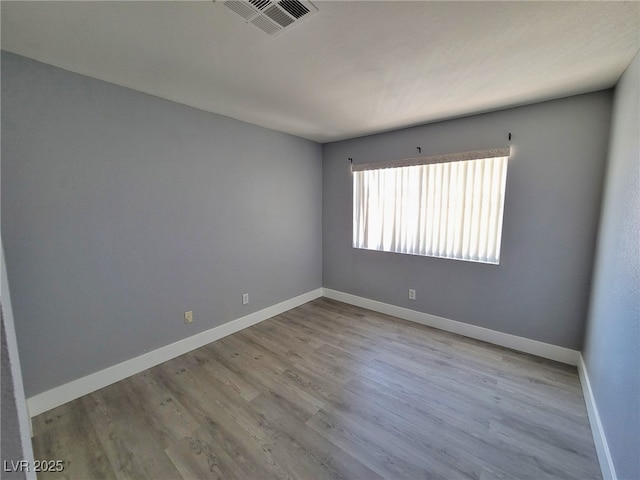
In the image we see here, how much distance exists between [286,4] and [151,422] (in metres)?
2.60

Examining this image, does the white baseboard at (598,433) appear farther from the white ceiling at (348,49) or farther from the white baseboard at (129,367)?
the white baseboard at (129,367)

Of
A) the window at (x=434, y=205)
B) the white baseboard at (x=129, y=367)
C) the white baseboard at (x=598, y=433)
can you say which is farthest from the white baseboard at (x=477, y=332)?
the white baseboard at (x=129, y=367)

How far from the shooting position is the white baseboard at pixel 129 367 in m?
1.84

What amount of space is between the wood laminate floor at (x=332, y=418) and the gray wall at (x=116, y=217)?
49 centimetres

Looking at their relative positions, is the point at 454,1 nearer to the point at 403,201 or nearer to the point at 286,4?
the point at 286,4

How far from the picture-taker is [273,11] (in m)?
1.25

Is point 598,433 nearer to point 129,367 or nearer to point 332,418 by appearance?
point 332,418

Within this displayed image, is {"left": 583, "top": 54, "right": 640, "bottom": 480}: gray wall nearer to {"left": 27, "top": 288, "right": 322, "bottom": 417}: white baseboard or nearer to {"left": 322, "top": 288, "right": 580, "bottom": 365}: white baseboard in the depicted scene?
{"left": 322, "top": 288, "right": 580, "bottom": 365}: white baseboard

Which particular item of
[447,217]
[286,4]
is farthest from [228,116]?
[447,217]

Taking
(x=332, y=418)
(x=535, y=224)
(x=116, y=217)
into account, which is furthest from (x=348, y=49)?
(x=332, y=418)

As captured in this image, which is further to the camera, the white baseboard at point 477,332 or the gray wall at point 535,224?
the white baseboard at point 477,332

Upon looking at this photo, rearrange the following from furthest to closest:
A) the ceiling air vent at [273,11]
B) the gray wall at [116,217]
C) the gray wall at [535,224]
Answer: the gray wall at [535,224] < the gray wall at [116,217] < the ceiling air vent at [273,11]

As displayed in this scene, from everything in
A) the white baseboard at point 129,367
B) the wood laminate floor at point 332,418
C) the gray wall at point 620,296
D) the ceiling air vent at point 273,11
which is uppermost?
the ceiling air vent at point 273,11

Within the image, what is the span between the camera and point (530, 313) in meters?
2.52
